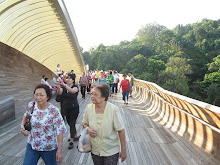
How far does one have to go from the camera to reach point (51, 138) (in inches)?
87.6

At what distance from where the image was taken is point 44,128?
2.17m

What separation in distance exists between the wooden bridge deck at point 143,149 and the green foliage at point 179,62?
106 feet

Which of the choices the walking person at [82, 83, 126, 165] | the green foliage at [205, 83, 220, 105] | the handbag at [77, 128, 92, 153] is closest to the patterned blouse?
the handbag at [77, 128, 92, 153]

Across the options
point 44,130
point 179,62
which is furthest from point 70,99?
point 179,62

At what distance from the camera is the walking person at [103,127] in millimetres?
2045

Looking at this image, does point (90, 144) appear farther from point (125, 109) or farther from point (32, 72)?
point (32, 72)

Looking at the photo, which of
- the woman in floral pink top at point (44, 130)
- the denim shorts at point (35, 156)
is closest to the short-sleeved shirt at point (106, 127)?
the woman in floral pink top at point (44, 130)

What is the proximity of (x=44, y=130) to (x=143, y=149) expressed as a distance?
8.96ft

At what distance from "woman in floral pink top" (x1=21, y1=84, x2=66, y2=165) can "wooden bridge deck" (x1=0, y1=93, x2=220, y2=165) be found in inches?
56.2

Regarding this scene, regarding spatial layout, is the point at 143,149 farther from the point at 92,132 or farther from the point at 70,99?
the point at 92,132

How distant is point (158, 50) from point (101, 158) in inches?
2413

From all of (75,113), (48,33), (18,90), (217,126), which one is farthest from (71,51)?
(217,126)

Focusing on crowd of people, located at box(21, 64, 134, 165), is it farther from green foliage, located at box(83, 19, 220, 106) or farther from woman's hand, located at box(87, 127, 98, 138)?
green foliage, located at box(83, 19, 220, 106)

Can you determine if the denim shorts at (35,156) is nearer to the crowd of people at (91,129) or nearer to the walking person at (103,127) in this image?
the crowd of people at (91,129)
